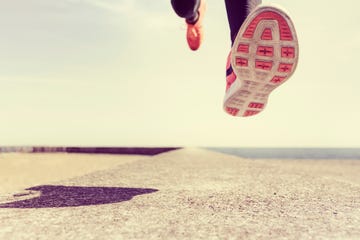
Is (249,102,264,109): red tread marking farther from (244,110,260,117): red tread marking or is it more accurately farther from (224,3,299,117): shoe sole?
(224,3,299,117): shoe sole

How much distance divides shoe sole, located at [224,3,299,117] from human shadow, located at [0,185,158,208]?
1168 mm

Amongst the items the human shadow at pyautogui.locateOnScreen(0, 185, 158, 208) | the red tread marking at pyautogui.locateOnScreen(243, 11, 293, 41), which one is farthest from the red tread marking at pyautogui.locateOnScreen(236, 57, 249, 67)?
the human shadow at pyautogui.locateOnScreen(0, 185, 158, 208)

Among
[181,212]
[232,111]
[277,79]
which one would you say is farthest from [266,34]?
[181,212]

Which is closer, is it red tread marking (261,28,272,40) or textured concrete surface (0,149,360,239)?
textured concrete surface (0,149,360,239)

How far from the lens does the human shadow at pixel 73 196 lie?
231cm

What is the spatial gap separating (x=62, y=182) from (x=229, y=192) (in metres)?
1.62

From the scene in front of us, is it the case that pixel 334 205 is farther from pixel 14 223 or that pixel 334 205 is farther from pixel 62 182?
pixel 62 182

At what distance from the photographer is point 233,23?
2.21 meters

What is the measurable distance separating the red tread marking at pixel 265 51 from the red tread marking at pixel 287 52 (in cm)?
6

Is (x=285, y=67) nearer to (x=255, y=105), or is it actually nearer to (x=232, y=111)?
(x=255, y=105)

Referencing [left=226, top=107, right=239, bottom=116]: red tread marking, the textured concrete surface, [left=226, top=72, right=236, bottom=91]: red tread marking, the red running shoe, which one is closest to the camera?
the textured concrete surface

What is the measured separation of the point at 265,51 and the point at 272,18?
203 millimetres

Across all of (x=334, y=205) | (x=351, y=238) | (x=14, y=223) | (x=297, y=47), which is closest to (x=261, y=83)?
(x=297, y=47)

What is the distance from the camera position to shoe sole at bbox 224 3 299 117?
2.06 meters
